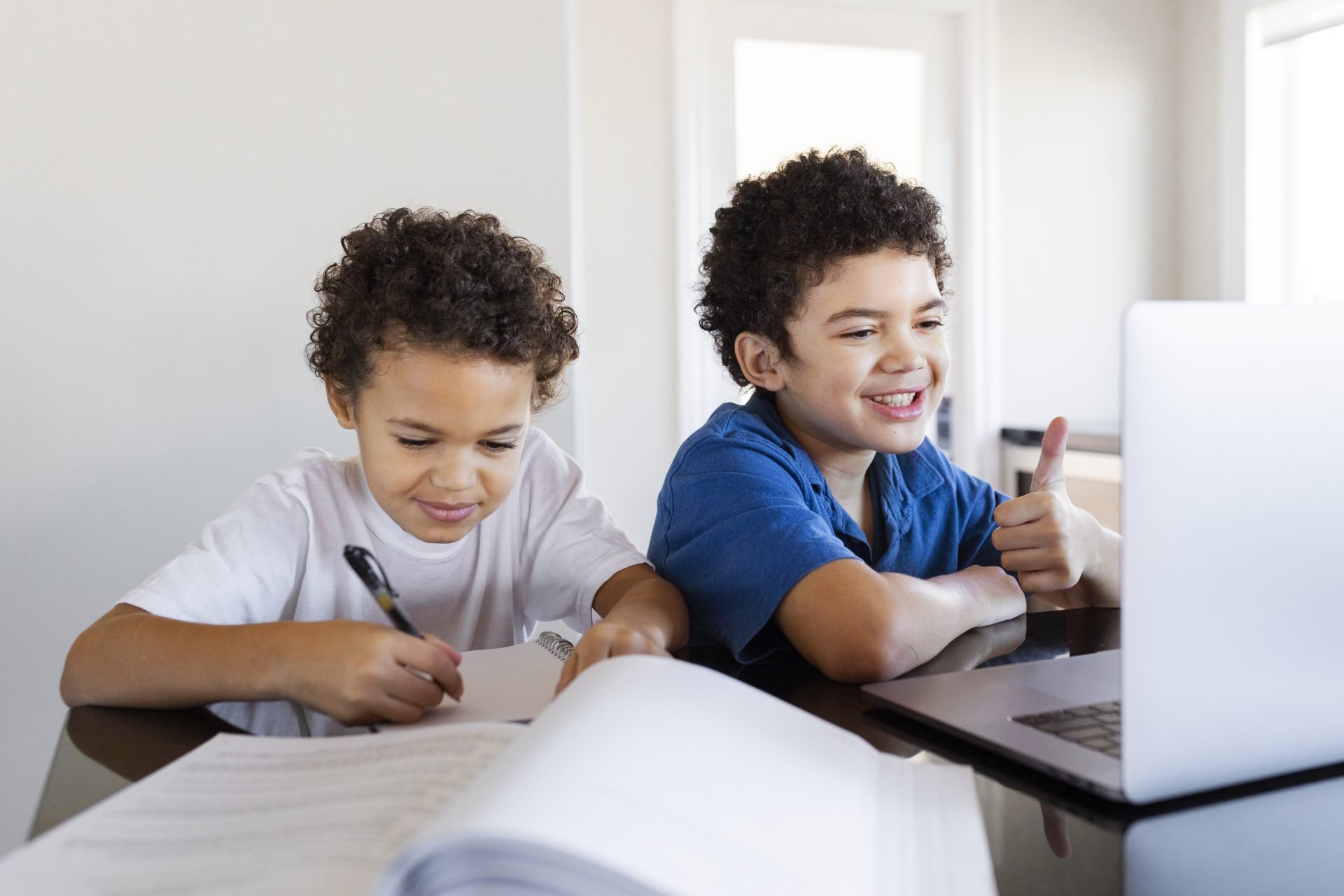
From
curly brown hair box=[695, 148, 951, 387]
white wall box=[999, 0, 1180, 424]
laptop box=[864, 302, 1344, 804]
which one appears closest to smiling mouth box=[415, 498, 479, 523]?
curly brown hair box=[695, 148, 951, 387]

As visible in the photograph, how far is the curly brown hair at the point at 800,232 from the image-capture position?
1104 mm

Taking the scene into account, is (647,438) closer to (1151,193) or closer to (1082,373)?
(1082,373)

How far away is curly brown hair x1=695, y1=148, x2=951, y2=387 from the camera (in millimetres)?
1104

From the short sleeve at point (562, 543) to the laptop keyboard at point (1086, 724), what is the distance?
51cm

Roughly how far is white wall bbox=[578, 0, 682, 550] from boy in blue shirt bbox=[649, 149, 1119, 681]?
1.31m

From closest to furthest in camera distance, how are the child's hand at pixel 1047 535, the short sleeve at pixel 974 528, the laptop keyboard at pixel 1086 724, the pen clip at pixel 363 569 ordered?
the laptop keyboard at pixel 1086 724 → the pen clip at pixel 363 569 → the child's hand at pixel 1047 535 → the short sleeve at pixel 974 528

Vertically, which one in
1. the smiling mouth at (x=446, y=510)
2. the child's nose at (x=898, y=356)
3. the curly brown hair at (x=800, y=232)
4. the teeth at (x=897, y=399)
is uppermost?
the curly brown hair at (x=800, y=232)

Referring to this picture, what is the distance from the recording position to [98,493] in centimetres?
133

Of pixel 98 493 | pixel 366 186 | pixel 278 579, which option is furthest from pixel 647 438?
pixel 278 579

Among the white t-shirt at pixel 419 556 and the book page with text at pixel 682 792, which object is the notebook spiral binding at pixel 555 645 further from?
the book page with text at pixel 682 792

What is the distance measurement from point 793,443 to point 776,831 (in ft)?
2.49

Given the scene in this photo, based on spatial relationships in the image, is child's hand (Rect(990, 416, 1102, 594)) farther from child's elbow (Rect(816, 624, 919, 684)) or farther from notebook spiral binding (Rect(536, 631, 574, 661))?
notebook spiral binding (Rect(536, 631, 574, 661))

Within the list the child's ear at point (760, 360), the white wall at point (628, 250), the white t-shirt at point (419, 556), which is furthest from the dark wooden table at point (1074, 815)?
the white wall at point (628, 250)

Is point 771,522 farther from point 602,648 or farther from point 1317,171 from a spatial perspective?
point 1317,171
